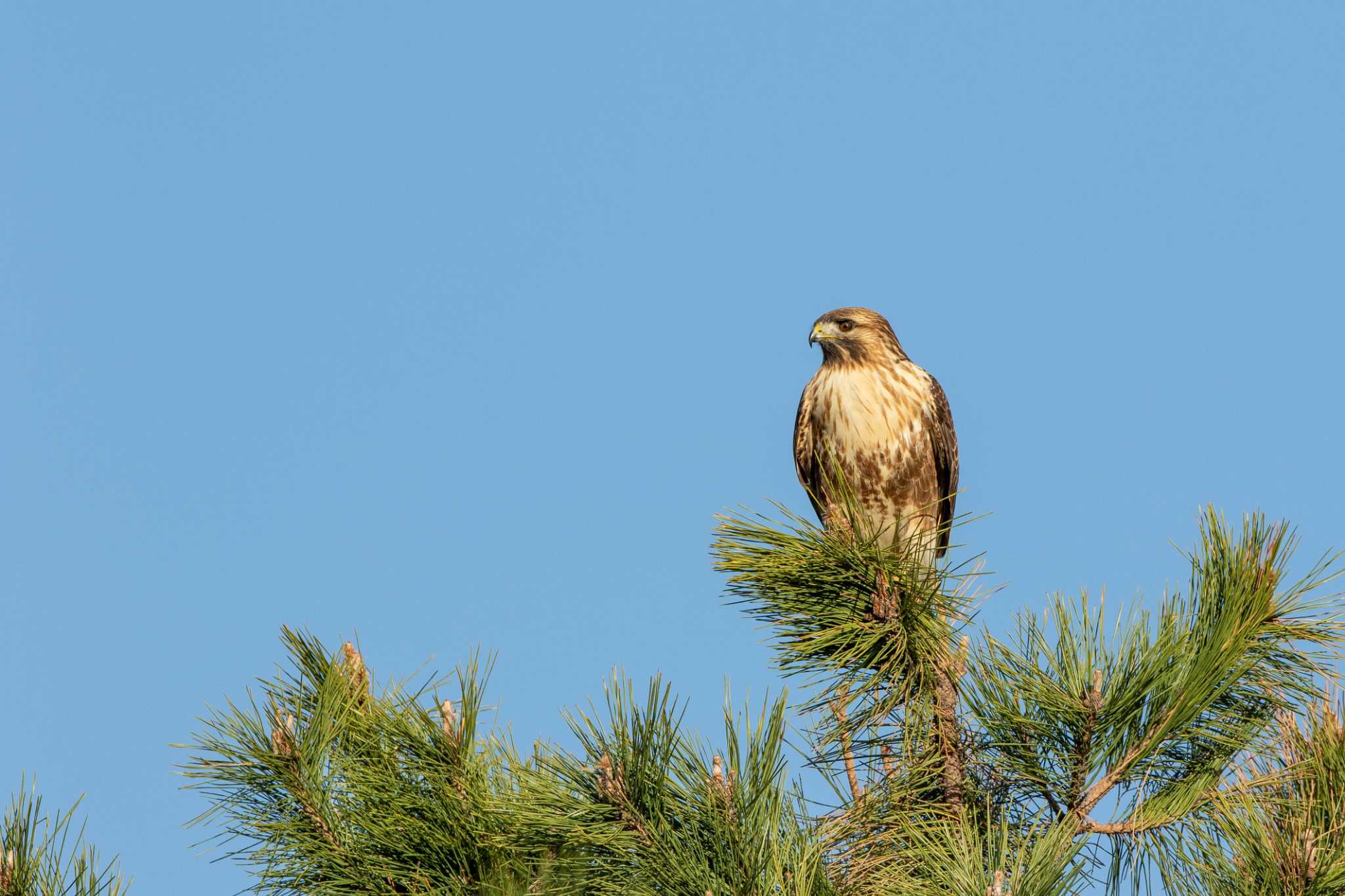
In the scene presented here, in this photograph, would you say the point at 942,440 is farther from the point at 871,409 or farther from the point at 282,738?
the point at 282,738

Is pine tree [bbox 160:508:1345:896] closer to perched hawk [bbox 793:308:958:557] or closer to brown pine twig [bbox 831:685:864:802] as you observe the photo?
brown pine twig [bbox 831:685:864:802]

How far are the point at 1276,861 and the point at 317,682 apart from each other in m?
2.90

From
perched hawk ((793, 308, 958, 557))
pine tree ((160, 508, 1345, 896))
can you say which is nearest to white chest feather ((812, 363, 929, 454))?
perched hawk ((793, 308, 958, 557))

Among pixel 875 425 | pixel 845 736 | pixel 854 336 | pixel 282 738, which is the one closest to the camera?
pixel 282 738

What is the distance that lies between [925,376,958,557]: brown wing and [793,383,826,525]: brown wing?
0.74 meters

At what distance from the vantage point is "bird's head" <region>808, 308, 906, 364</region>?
926 centimetres

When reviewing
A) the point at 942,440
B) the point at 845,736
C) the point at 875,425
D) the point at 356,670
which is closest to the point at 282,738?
the point at 356,670

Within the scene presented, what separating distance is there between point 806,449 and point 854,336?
2.60 ft

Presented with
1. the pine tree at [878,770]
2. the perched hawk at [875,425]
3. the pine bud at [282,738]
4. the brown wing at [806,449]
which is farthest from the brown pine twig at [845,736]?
the brown wing at [806,449]

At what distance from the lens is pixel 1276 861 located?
3.93 m

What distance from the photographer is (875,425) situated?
8.90 meters

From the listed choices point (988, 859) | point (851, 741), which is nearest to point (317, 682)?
point (851, 741)

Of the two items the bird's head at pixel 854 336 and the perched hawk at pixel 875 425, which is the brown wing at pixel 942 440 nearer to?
the perched hawk at pixel 875 425

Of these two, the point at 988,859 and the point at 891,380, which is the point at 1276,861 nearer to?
the point at 988,859
